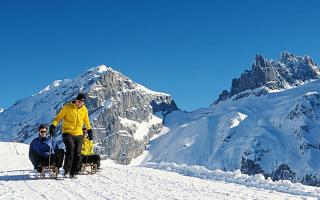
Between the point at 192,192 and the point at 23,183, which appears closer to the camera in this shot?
the point at 192,192

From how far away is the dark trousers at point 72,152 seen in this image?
15.3m

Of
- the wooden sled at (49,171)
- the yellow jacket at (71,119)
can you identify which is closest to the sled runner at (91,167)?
the wooden sled at (49,171)

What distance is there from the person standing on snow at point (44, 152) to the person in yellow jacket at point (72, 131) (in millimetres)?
578

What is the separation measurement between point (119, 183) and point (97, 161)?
4037 mm

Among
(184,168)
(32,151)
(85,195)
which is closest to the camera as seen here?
(85,195)

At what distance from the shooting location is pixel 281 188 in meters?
14.4

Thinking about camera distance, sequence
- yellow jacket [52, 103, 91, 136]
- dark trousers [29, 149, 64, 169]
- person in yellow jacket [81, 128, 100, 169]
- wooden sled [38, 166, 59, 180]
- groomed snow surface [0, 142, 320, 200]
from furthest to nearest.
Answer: person in yellow jacket [81, 128, 100, 169], dark trousers [29, 149, 64, 169], wooden sled [38, 166, 59, 180], yellow jacket [52, 103, 91, 136], groomed snow surface [0, 142, 320, 200]

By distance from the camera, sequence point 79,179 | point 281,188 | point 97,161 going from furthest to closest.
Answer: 1. point 97,161
2. point 79,179
3. point 281,188

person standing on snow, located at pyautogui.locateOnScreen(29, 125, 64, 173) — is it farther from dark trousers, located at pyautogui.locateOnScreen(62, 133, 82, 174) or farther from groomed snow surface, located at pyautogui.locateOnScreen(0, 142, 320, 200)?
groomed snow surface, located at pyautogui.locateOnScreen(0, 142, 320, 200)

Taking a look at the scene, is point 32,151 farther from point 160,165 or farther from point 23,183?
point 160,165

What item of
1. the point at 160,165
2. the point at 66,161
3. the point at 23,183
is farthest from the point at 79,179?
the point at 160,165

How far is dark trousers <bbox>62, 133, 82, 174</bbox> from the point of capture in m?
15.3

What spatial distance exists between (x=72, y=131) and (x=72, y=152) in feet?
2.07

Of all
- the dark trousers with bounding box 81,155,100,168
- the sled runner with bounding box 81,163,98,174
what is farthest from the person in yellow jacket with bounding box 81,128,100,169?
the sled runner with bounding box 81,163,98,174
